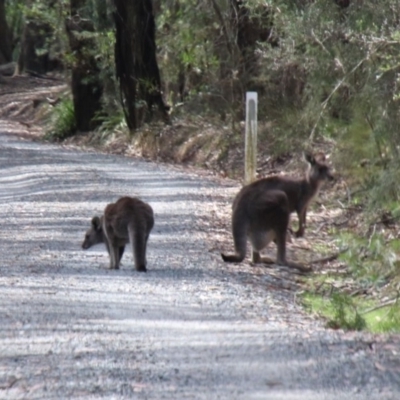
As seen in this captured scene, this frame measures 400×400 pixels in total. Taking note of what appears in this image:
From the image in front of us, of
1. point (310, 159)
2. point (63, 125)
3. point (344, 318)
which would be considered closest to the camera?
point (344, 318)

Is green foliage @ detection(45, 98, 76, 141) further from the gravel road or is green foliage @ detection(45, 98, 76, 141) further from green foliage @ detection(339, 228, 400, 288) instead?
green foliage @ detection(339, 228, 400, 288)

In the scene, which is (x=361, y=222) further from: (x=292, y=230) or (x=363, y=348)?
(x=363, y=348)

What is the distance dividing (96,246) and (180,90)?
63.4 feet

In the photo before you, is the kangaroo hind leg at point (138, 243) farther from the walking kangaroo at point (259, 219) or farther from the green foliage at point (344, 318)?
the green foliage at point (344, 318)

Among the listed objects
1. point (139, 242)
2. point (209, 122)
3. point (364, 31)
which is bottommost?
point (209, 122)

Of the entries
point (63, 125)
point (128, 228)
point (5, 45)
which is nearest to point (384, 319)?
point (128, 228)

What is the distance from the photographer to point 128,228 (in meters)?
12.5

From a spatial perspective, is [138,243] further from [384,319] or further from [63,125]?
[63,125]

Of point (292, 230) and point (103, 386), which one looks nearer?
point (103, 386)

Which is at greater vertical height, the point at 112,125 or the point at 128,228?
the point at 128,228

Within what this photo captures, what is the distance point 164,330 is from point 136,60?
2392 cm

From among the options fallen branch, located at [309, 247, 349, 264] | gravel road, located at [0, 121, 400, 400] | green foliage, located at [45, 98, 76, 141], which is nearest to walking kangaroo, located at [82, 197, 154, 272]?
gravel road, located at [0, 121, 400, 400]

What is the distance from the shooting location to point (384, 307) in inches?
476

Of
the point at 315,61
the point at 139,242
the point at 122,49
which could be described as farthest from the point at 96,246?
the point at 122,49
